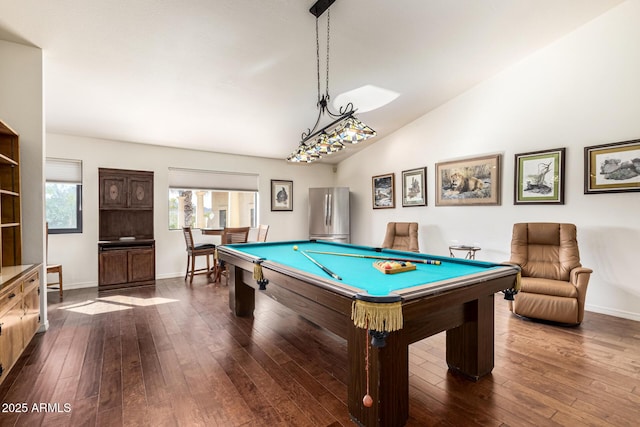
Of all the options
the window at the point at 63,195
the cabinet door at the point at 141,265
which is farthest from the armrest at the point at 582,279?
the window at the point at 63,195

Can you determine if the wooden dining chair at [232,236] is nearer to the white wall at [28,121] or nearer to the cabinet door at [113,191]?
the cabinet door at [113,191]

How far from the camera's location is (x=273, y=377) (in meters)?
2.12

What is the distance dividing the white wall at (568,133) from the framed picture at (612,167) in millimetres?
77

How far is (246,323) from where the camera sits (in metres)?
3.19

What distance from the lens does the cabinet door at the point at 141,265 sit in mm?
4844

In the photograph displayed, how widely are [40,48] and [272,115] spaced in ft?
8.91

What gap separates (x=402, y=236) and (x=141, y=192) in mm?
4752

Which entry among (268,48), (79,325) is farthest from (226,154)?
(79,325)

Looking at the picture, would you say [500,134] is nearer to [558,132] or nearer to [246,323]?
[558,132]

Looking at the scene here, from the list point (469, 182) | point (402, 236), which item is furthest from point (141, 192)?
point (469, 182)

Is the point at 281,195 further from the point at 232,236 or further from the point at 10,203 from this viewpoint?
the point at 10,203

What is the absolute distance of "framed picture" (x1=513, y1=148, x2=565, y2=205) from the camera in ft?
12.1

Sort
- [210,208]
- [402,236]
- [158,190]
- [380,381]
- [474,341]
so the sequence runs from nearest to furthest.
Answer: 1. [380,381]
2. [474,341]
3. [402,236]
4. [158,190]
5. [210,208]

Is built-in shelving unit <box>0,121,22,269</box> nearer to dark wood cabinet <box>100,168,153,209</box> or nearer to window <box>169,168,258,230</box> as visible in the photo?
dark wood cabinet <box>100,168,153,209</box>
